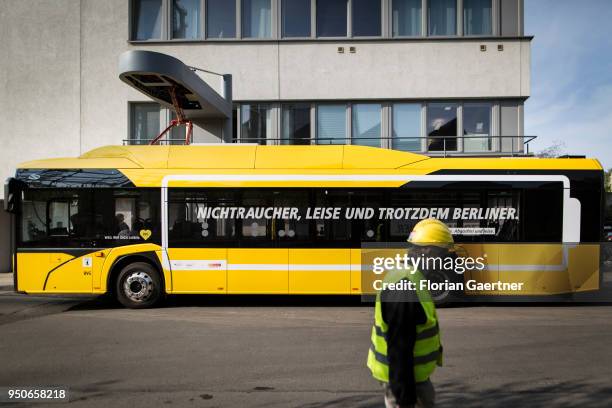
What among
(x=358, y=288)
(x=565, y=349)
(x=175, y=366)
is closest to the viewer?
(x=175, y=366)

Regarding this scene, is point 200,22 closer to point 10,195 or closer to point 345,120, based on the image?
point 345,120

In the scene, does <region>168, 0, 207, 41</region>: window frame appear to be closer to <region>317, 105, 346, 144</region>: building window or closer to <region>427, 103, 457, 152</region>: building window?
<region>317, 105, 346, 144</region>: building window

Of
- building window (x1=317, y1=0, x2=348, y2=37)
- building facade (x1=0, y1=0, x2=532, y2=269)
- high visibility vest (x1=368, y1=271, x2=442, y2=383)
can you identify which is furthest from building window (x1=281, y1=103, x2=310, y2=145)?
high visibility vest (x1=368, y1=271, x2=442, y2=383)

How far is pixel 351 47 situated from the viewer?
59.9ft

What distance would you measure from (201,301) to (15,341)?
424 centimetres

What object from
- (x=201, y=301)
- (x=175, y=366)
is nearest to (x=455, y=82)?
(x=201, y=301)

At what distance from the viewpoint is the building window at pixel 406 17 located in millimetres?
18422

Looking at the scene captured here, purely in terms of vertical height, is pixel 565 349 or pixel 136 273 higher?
pixel 136 273

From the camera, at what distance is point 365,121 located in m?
18.5

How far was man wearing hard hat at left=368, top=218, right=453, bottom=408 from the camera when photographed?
9.14 ft

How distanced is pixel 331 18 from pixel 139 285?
12497mm

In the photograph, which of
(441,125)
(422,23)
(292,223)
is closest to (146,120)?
(422,23)

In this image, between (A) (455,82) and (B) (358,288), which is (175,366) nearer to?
(B) (358,288)

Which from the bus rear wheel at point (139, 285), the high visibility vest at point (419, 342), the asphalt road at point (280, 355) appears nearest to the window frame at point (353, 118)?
the asphalt road at point (280, 355)
